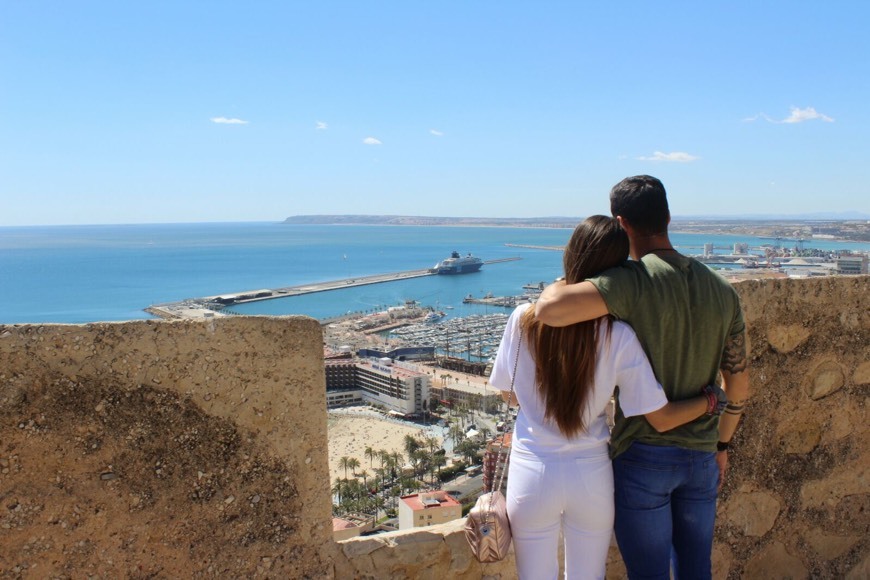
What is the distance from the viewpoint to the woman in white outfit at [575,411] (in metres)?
1.29

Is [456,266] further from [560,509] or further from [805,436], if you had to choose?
[560,509]

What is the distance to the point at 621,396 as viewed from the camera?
1.34 m

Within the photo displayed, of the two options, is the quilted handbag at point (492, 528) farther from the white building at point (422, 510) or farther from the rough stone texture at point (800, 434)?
the white building at point (422, 510)

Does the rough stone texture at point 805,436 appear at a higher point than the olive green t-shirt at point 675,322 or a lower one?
lower

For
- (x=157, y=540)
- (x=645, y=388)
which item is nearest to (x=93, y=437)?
(x=157, y=540)

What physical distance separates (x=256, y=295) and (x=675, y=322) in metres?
47.8

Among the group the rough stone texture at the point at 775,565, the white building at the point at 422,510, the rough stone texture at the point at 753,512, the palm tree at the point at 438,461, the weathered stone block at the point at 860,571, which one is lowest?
the palm tree at the point at 438,461

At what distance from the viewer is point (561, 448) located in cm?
131

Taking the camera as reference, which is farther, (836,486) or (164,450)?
(836,486)

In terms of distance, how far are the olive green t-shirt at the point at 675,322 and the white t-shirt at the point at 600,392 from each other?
0.05 m

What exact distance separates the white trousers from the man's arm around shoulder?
27 centimetres

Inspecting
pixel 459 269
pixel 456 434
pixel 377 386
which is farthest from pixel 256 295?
pixel 456 434

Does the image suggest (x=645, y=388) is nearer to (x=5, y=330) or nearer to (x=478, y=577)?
(x=478, y=577)

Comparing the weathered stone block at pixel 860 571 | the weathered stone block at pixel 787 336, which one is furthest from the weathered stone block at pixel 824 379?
the weathered stone block at pixel 860 571
